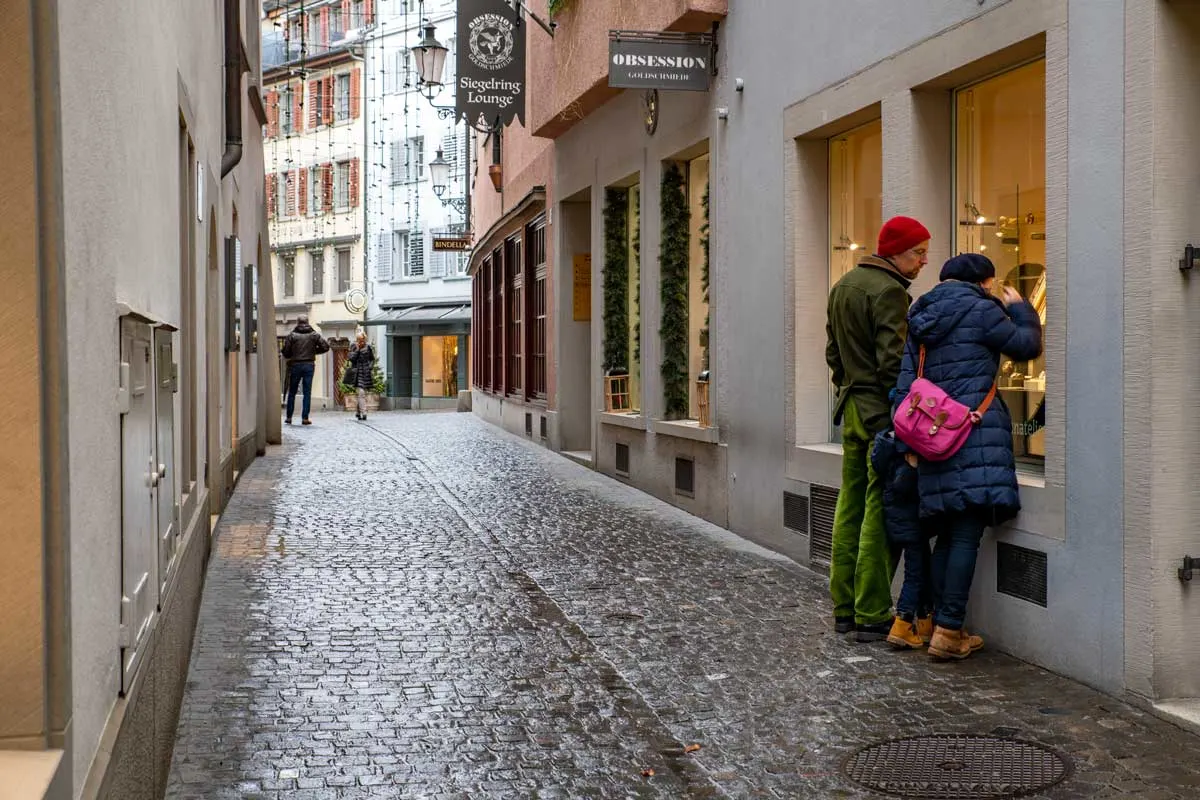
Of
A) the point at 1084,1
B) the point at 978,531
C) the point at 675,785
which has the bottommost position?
the point at 675,785

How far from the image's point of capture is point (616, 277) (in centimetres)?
1521

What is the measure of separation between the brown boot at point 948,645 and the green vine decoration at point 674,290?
6654mm

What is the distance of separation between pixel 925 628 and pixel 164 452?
386 centimetres

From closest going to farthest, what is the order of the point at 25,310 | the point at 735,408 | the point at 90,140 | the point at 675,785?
the point at 25,310 < the point at 90,140 < the point at 675,785 < the point at 735,408

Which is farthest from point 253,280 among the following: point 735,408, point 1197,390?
point 1197,390

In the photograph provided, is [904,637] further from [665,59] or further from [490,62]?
[490,62]

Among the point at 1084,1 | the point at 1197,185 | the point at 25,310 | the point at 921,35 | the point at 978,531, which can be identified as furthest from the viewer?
the point at 921,35

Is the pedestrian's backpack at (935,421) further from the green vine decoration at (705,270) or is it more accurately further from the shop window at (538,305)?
the shop window at (538,305)

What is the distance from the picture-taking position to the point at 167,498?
202 inches

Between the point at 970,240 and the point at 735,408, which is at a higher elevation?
the point at 970,240

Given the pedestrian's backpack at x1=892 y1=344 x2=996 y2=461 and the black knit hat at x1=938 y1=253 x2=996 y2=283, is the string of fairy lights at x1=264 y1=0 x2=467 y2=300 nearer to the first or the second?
the black knit hat at x1=938 y1=253 x2=996 y2=283

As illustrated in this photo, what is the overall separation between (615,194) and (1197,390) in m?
10.1

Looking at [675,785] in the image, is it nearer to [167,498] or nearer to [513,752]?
[513,752]

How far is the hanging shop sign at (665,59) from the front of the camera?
1100cm
